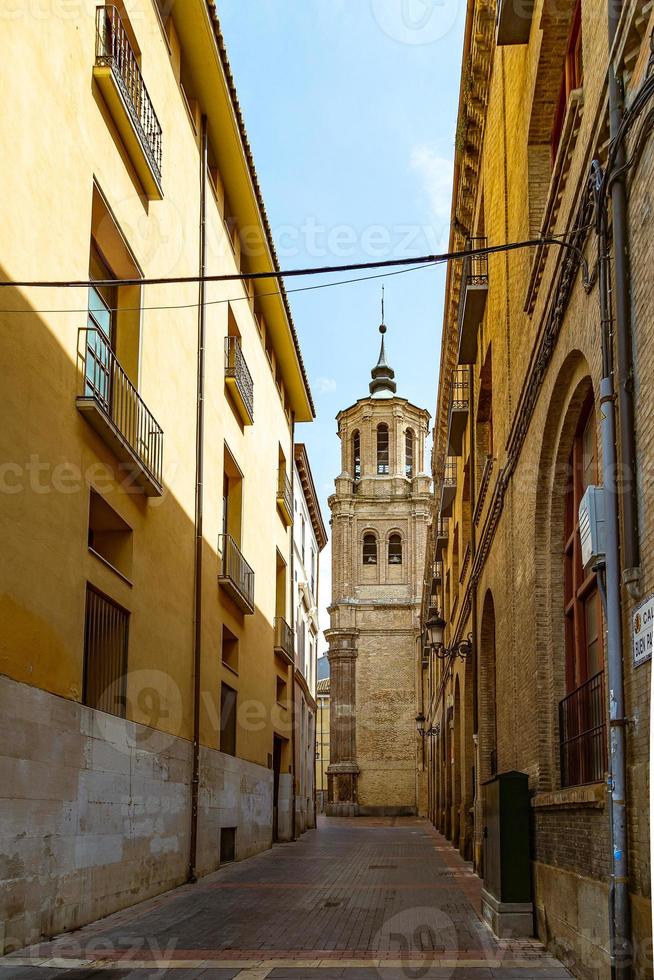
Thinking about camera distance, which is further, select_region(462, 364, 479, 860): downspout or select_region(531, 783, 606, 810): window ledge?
select_region(462, 364, 479, 860): downspout

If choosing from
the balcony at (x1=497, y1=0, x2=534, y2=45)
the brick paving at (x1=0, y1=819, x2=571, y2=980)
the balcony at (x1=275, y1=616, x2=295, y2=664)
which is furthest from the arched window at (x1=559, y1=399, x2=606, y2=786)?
the balcony at (x1=275, y1=616, x2=295, y2=664)

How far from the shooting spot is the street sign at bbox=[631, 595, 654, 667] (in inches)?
238

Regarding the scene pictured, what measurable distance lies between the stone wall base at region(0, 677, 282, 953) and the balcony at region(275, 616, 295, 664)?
10.9 m

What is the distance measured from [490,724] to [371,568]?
46240 millimetres

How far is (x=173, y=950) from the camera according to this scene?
378 inches

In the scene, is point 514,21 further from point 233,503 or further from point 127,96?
point 233,503

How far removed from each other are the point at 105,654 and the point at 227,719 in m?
8.41

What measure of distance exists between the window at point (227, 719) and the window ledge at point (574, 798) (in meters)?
10.7

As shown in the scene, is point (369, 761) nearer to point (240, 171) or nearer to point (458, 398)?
point (458, 398)

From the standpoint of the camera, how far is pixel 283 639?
28.5 m

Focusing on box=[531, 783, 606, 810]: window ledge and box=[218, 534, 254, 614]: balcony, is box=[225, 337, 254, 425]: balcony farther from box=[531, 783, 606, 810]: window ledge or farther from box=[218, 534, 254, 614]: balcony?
box=[531, 783, 606, 810]: window ledge

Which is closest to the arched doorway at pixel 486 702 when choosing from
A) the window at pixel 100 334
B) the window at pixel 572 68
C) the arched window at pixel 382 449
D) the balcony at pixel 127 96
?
the window at pixel 100 334

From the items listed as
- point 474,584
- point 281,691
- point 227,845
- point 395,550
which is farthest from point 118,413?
point 395,550

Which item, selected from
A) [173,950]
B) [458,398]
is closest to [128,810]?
[173,950]
